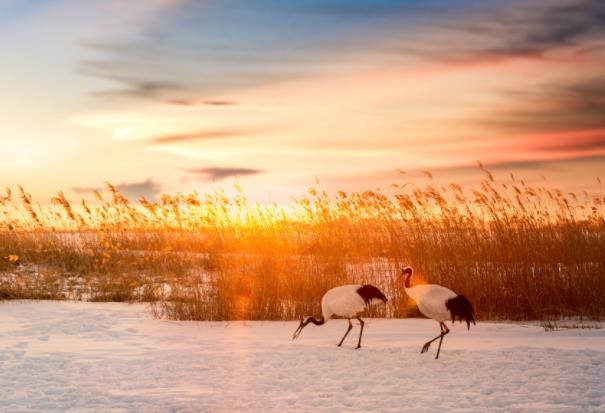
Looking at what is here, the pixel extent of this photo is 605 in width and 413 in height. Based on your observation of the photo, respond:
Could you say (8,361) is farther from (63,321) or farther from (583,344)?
(583,344)

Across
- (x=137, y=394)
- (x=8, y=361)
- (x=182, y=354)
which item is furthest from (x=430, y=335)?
(x=8, y=361)

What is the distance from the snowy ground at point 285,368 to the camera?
5.00m

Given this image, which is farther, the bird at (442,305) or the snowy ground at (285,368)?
the bird at (442,305)

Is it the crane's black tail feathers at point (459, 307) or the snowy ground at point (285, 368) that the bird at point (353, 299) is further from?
the crane's black tail feathers at point (459, 307)

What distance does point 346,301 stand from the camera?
7.37 metres

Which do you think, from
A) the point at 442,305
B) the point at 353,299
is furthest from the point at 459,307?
the point at 353,299

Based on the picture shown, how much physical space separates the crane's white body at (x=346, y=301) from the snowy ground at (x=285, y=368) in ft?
1.37

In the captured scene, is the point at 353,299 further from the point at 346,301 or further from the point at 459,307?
the point at 459,307

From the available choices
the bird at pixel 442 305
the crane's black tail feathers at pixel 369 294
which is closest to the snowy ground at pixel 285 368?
the bird at pixel 442 305

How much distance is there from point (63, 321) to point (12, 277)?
4.15 meters

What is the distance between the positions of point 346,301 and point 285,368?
56.2 inches

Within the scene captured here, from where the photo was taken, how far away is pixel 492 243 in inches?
416

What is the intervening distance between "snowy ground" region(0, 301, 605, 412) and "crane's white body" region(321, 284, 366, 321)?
0.42 meters

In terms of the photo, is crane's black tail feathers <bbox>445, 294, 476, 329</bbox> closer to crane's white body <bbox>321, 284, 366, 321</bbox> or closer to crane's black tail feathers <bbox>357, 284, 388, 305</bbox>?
crane's black tail feathers <bbox>357, 284, 388, 305</bbox>
